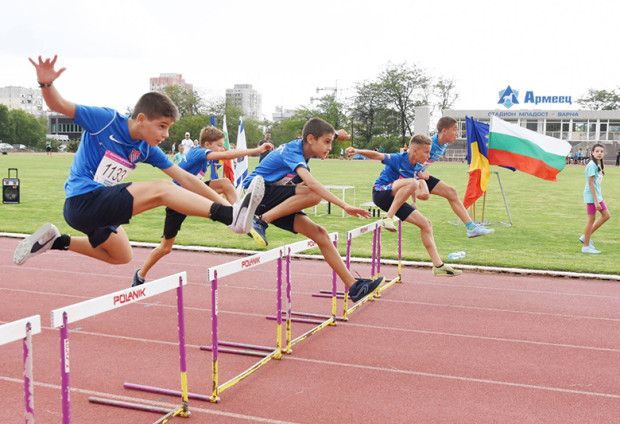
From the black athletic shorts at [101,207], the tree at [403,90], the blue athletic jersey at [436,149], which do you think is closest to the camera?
the black athletic shorts at [101,207]

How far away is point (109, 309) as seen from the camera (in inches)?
112

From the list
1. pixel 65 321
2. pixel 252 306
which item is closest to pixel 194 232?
pixel 252 306

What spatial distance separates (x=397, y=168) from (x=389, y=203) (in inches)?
17.6

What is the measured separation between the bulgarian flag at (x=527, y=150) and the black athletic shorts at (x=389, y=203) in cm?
429

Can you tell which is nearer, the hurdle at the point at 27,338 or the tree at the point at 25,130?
the hurdle at the point at 27,338

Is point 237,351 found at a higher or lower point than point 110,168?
lower

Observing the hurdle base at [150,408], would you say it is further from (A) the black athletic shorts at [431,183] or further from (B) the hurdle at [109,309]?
(A) the black athletic shorts at [431,183]

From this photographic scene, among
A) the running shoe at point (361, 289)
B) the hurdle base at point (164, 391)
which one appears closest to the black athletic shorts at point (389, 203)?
the running shoe at point (361, 289)

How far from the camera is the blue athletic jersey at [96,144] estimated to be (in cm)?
387

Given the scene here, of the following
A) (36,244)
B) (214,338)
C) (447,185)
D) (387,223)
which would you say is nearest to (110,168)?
(36,244)

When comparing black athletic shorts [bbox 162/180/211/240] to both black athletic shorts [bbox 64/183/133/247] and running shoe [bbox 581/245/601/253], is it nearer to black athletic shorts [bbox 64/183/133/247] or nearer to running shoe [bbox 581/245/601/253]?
black athletic shorts [bbox 64/183/133/247]

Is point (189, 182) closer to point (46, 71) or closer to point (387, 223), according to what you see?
point (46, 71)

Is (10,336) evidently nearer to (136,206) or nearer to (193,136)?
(136,206)

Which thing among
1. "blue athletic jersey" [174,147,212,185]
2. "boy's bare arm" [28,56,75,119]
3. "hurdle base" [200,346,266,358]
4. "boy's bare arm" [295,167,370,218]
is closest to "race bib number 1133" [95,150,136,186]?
"boy's bare arm" [28,56,75,119]
